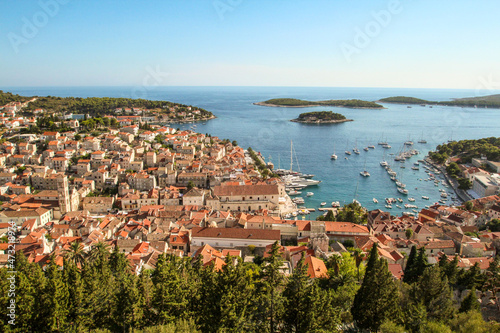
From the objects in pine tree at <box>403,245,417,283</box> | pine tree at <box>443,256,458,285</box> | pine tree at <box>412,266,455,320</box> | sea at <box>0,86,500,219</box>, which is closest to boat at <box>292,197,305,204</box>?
sea at <box>0,86,500,219</box>

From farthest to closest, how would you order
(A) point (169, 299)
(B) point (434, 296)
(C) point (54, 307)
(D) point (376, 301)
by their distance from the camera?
(B) point (434, 296) < (D) point (376, 301) < (A) point (169, 299) < (C) point (54, 307)

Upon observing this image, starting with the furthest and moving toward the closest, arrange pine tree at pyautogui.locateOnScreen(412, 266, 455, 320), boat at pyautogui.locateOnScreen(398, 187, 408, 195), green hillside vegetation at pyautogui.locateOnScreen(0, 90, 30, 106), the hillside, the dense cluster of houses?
1. the hillside
2. green hillside vegetation at pyautogui.locateOnScreen(0, 90, 30, 106)
3. boat at pyautogui.locateOnScreen(398, 187, 408, 195)
4. the dense cluster of houses
5. pine tree at pyautogui.locateOnScreen(412, 266, 455, 320)

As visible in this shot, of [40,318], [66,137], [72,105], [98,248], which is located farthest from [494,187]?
[72,105]

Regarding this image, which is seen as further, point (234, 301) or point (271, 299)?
point (271, 299)

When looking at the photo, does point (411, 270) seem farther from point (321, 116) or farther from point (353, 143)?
point (321, 116)

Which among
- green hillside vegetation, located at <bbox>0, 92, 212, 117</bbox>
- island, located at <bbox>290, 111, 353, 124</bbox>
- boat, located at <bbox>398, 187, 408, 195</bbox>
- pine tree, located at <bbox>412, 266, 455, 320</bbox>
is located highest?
green hillside vegetation, located at <bbox>0, 92, 212, 117</bbox>

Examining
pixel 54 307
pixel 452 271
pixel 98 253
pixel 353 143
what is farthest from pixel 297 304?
pixel 353 143

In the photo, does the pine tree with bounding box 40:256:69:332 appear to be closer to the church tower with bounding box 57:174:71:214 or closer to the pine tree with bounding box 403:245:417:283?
the pine tree with bounding box 403:245:417:283
